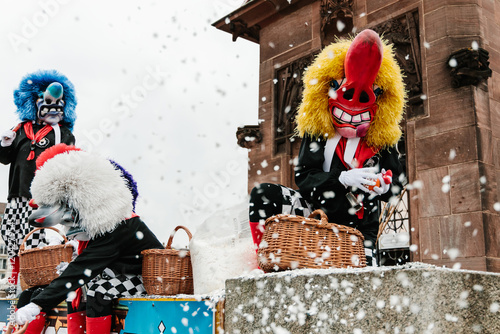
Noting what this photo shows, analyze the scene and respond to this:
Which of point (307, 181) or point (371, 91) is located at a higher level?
point (371, 91)

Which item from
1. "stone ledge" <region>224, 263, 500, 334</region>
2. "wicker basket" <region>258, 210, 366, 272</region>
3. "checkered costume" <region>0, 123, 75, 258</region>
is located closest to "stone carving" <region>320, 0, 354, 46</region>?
"checkered costume" <region>0, 123, 75, 258</region>

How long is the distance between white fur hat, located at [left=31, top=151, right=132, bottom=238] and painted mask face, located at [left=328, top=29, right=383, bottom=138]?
1.43 m

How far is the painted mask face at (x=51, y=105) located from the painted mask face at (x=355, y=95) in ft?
9.92

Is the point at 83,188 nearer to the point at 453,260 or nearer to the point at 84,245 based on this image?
the point at 84,245

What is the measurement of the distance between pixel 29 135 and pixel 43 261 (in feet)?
5.46

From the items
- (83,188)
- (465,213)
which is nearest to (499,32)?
(465,213)

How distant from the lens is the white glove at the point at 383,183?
288cm

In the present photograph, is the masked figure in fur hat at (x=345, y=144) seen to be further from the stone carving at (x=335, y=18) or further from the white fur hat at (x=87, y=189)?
the stone carving at (x=335, y=18)

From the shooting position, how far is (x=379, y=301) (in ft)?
6.25

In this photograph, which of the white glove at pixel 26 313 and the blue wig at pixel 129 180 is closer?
the white glove at pixel 26 313

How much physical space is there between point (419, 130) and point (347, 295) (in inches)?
198

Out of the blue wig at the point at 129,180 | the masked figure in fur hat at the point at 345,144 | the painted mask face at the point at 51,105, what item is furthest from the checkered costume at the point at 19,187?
the masked figure in fur hat at the point at 345,144

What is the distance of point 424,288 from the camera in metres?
1.80

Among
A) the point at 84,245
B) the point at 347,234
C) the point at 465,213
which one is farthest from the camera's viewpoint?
the point at 465,213
